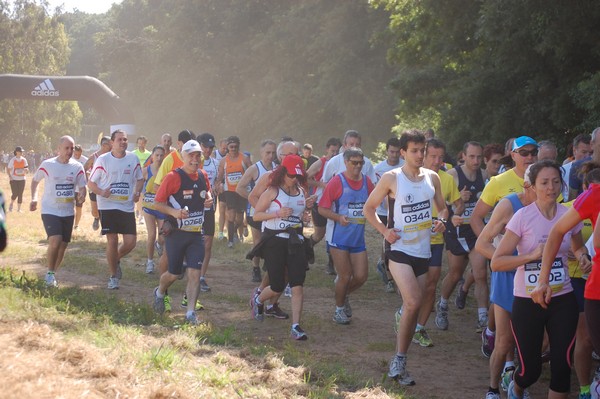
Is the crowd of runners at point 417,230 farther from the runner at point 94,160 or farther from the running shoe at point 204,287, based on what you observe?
the runner at point 94,160

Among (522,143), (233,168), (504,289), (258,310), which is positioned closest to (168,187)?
(258,310)

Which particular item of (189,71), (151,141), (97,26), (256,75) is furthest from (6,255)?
(97,26)

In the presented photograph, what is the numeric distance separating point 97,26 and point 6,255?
95.2 m

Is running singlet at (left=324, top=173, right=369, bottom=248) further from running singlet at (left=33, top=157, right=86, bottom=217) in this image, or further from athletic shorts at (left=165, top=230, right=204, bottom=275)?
running singlet at (left=33, top=157, right=86, bottom=217)

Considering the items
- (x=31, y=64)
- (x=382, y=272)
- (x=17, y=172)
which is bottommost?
(x=382, y=272)

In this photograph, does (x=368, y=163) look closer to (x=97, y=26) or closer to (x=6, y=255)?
(x=6, y=255)

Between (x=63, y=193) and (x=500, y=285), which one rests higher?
(x=63, y=193)

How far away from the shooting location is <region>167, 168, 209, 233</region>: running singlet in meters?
9.50

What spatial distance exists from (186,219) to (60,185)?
9.41ft

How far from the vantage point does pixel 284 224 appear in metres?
9.17

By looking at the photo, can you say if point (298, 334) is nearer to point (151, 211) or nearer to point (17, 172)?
point (151, 211)

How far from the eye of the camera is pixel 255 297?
986 centimetres

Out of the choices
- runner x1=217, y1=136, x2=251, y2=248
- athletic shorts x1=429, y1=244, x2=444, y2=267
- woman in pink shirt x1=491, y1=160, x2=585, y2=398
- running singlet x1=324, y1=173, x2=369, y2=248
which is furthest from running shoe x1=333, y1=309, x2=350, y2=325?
runner x1=217, y1=136, x2=251, y2=248

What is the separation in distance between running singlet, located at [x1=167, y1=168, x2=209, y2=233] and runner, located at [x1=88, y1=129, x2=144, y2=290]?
2.18m
